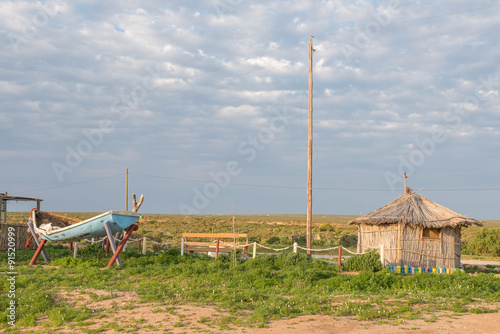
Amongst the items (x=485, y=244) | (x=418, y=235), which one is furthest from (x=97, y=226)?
(x=485, y=244)

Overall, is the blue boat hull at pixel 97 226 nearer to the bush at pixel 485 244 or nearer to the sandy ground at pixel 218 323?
the sandy ground at pixel 218 323

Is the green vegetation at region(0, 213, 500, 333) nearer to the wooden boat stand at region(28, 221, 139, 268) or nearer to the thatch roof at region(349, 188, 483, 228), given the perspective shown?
the wooden boat stand at region(28, 221, 139, 268)

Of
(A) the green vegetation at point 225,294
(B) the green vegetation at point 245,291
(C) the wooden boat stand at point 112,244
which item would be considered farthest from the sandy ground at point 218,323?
(C) the wooden boat stand at point 112,244

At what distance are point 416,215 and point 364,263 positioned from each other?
471 cm

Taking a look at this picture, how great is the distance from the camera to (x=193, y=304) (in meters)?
11.3

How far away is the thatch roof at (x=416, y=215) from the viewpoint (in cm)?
2156

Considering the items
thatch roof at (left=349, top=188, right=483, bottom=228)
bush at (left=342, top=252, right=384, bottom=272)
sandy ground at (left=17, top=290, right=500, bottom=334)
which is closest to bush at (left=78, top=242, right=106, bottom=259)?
sandy ground at (left=17, top=290, right=500, bottom=334)

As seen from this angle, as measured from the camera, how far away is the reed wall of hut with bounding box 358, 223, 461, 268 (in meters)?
21.7

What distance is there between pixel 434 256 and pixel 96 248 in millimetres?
15500

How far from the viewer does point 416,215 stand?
72.1 feet

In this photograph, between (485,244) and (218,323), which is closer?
(218,323)

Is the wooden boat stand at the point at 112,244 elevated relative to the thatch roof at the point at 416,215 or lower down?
lower down

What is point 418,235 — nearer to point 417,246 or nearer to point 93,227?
point 417,246

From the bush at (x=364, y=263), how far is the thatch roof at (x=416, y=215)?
3286 mm
